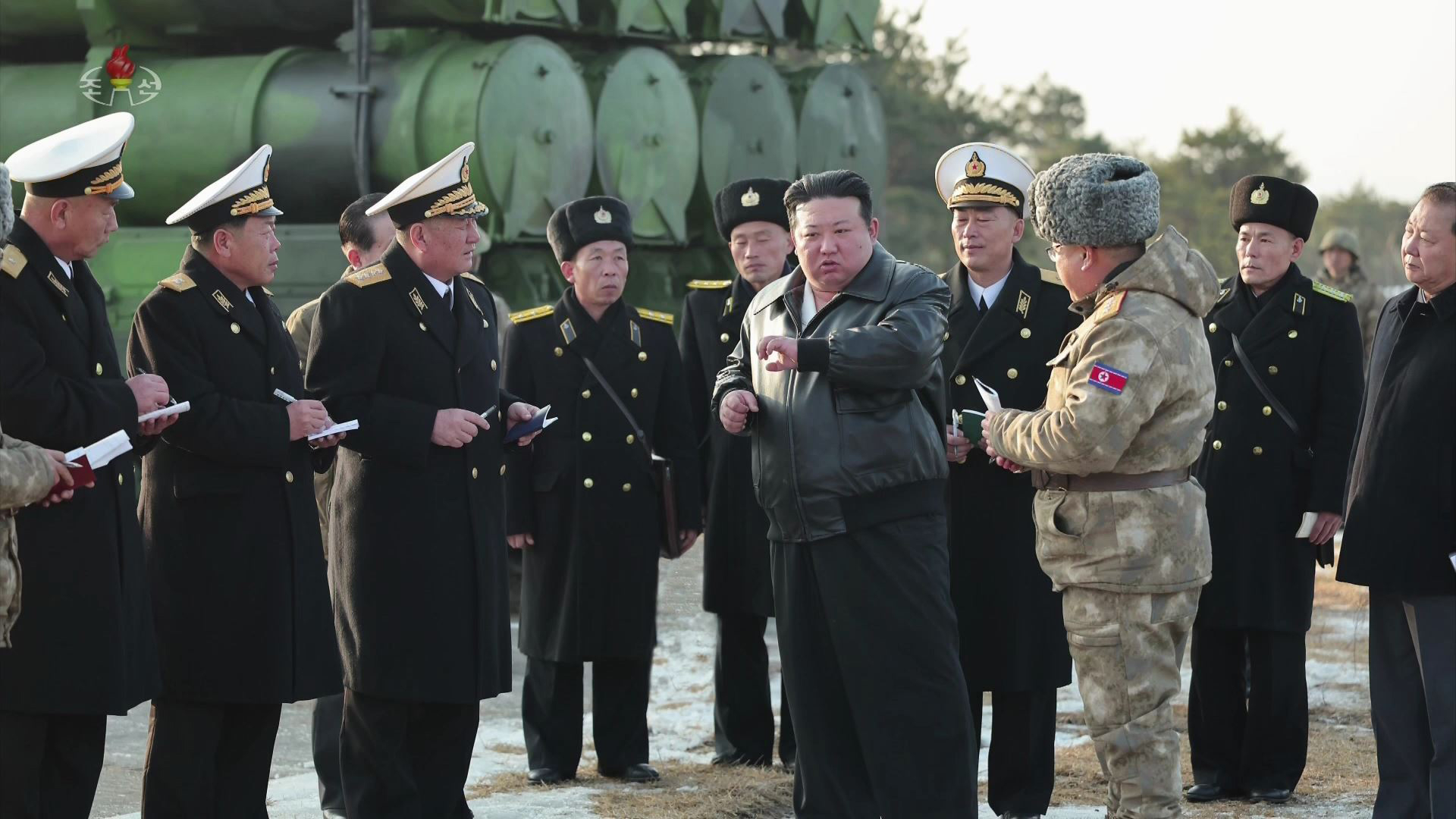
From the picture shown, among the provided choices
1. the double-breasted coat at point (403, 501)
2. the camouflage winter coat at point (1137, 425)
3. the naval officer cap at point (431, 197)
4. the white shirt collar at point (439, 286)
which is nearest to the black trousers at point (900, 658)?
the camouflage winter coat at point (1137, 425)

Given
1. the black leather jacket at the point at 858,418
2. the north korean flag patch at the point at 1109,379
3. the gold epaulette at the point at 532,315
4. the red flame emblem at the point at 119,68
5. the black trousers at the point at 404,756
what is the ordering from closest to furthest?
1. the north korean flag patch at the point at 1109,379
2. the black leather jacket at the point at 858,418
3. the black trousers at the point at 404,756
4. the gold epaulette at the point at 532,315
5. the red flame emblem at the point at 119,68

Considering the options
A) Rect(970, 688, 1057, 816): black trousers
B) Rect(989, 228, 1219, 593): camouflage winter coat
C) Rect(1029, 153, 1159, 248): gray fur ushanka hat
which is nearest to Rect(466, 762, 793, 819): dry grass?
Rect(970, 688, 1057, 816): black trousers

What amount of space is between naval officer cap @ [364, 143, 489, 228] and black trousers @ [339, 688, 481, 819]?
1.38m

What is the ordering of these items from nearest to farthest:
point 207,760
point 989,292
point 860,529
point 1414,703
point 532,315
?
point 860,529 → point 207,760 → point 1414,703 → point 989,292 → point 532,315

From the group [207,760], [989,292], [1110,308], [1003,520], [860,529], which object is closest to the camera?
[1110,308]

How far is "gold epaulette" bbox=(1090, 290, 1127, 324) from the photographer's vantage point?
4.42 meters

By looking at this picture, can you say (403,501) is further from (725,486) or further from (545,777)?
(725,486)

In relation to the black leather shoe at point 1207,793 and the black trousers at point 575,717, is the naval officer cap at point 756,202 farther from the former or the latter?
the black leather shoe at point 1207,793

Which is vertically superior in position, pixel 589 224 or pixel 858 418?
pixel 589 224

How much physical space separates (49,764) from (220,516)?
0.76m

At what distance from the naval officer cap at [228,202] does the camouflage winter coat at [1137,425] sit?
84.8 inches

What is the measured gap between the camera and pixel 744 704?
6.56 m

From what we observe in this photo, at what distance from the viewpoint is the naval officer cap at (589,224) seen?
6.34 m

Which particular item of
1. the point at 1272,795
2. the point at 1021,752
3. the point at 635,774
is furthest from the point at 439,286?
the point at 1272,795
